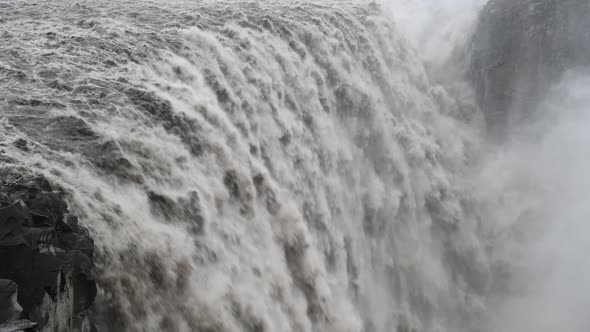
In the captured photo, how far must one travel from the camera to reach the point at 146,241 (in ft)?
21.0

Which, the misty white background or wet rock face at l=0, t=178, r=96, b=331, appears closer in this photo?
wet rock face at l=0, t=178, r=96, b=331

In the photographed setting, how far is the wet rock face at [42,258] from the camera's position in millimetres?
4543

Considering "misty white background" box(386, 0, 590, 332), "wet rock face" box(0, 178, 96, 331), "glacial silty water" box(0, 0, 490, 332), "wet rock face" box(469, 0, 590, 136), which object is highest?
"wet rock face" box(469, 0, 590, 136)

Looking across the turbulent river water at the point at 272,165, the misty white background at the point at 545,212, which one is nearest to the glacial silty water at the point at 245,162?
the turbulent river water at the point at 272,165

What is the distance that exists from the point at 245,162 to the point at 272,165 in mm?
1268

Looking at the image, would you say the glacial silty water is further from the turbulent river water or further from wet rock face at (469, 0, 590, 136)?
wet rock face at (469, 0, 590, 136)

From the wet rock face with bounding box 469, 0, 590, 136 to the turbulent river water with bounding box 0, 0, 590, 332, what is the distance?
0.78 meters

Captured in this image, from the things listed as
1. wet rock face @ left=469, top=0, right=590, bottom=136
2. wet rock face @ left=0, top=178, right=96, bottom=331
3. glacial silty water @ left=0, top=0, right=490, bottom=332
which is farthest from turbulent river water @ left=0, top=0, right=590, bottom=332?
wet rock face @ left=469, top=0, right=590, bottom=136

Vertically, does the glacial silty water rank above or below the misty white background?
below

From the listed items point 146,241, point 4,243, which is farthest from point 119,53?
point 4,243

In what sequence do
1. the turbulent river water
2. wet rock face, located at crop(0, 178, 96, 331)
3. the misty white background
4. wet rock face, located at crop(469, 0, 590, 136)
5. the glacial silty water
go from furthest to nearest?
wet rock face, located at crop(469, 0, 590, 136)
the misty white background
the turbulent river water
the glacial silty water
wet rock face, located at crop(0, 178, 96, 331)

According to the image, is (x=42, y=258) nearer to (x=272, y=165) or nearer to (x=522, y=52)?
(x=272, y=165)

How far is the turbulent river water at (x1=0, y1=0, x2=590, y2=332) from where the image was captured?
22.1 ft

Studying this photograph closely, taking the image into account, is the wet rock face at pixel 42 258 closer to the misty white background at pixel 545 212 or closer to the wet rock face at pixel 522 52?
the misty white background at pixel 545 212
